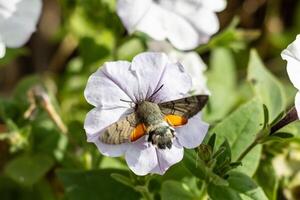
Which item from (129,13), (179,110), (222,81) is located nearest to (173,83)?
(179,110)

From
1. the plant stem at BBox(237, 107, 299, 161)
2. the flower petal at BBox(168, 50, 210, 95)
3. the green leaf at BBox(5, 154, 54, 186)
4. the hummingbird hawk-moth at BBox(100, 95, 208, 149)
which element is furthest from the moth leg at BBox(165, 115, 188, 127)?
the green leaf at BBox(5, 154, 54, 186)

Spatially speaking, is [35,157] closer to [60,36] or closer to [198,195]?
[198,195]

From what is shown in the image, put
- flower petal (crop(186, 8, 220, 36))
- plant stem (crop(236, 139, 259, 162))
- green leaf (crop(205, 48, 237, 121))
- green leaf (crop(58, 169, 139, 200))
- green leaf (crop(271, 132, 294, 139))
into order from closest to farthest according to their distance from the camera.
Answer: green leaf (crop(271, 132, 294, 139))
plant stem (crop(236, 139, 259, 162))
green leaf (crop(58, 169, 139, 200))
flower petal (crop(186, 8, 220, 36))
green leaf (crop(205, 48, 237, 121))

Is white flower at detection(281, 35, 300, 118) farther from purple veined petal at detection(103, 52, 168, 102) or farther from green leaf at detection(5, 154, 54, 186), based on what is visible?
green leaf at detection(5, 154, 54, 186)

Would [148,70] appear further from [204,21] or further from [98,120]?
[204,21]

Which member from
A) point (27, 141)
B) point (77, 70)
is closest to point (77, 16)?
point (77, 70)

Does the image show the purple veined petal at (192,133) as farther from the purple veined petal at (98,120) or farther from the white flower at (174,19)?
the white flower at (174,19)

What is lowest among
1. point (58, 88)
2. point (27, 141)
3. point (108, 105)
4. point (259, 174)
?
point (58, 88)
